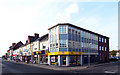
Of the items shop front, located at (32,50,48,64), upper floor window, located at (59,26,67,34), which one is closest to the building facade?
upper floor window, located at (59,26,67,34)

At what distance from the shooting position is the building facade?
30.5 meters

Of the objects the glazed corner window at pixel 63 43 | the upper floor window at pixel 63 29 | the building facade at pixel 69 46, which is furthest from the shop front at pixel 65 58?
the upper floor window at pixel 63 29

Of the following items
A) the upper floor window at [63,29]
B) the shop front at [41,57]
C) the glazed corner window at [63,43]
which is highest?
the upper floor window at [63,29]

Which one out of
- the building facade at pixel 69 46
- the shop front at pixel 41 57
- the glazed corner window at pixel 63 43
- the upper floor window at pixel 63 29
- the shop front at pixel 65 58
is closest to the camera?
the shop front at pixel 65 58

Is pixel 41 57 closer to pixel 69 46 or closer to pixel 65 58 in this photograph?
pixel 65 58

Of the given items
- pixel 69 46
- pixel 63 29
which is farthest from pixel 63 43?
pixel 63 29

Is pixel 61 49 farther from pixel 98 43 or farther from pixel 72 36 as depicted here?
pixel 98 43

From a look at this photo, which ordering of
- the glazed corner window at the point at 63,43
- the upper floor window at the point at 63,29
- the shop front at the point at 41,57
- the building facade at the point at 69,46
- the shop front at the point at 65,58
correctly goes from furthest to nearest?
the shop front at the point at 41,57 < the upper floor window at the point at 63,29 < the glazed corner window at the point at 63,43 < the building facade at the point at 69,46 < the shop front at the point at 65,58

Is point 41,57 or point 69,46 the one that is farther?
point 41,57

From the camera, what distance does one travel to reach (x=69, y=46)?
30844 millimetres

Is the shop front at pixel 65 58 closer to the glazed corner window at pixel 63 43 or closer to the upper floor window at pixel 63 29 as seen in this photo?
the glazed corner window at pixel 63 43

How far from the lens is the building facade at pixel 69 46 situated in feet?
100.0

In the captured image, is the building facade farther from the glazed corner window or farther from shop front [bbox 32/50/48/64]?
shop front [bbox 32/50/48/64]

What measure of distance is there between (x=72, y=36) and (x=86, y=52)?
28.6 feet
